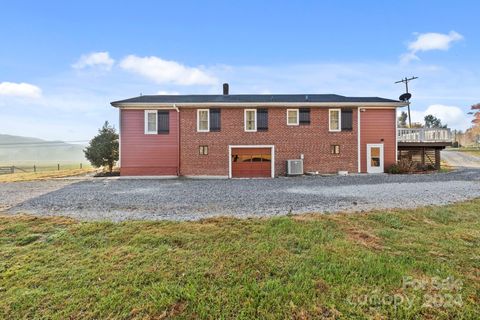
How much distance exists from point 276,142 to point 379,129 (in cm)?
709

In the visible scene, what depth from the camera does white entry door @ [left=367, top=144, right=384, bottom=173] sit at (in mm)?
15328

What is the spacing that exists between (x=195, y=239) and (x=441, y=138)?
19.9 metres

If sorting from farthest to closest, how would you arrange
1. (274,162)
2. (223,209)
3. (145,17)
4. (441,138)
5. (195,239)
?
(441,138) → (274,162) → (145,17) → (223,209) → (195,239)

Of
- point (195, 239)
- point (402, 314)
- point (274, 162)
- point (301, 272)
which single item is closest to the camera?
point (402, 314)

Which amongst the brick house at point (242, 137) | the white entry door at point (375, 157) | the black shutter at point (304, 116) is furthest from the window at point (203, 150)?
the white entry door at point (375, 157)

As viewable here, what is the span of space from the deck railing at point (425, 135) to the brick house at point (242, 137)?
10.3ft

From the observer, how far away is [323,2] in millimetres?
12875

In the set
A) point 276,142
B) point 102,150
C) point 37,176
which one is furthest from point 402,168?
point 37,176

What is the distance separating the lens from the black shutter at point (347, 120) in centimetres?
1520

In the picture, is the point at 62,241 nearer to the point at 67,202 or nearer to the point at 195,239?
the point at 195,239

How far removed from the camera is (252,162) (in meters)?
15.1

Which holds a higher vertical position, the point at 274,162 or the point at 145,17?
the point at 145,17

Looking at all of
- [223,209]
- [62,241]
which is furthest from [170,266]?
[223,209]

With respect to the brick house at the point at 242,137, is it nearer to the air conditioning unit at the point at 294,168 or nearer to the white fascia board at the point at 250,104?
the white fascia board at the point at 250,104
